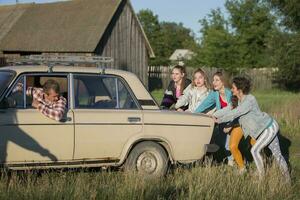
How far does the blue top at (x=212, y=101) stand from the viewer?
388 inches

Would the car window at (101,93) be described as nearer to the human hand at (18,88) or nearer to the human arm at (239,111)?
the human hand at (18,88)

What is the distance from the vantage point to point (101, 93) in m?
8.30

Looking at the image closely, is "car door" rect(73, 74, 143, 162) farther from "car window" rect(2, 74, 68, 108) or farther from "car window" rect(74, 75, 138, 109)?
"car window" rect(2, 74, 68, 108)

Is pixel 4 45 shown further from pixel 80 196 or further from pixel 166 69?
pixel 80 196

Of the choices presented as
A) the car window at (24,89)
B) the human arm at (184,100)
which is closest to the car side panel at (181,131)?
→ the human arm at (184,100)

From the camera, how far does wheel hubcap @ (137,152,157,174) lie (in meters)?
8.35

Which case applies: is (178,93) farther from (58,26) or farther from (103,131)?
(58,26)

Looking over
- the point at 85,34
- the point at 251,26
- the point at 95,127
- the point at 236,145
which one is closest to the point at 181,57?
the point at 251,26

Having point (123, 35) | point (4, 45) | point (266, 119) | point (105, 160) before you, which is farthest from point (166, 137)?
point (4, 45)

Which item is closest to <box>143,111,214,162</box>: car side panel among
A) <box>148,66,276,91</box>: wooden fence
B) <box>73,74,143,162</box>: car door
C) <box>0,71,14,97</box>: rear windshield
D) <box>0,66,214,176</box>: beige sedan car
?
<box>0,66,214,176</box>: beige sedan car

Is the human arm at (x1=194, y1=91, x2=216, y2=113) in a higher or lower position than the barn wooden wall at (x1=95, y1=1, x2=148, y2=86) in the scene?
Answer: lower

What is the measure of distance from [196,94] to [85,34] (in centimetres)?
2649

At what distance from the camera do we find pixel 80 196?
254 inches

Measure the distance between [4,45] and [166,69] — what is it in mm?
11966
